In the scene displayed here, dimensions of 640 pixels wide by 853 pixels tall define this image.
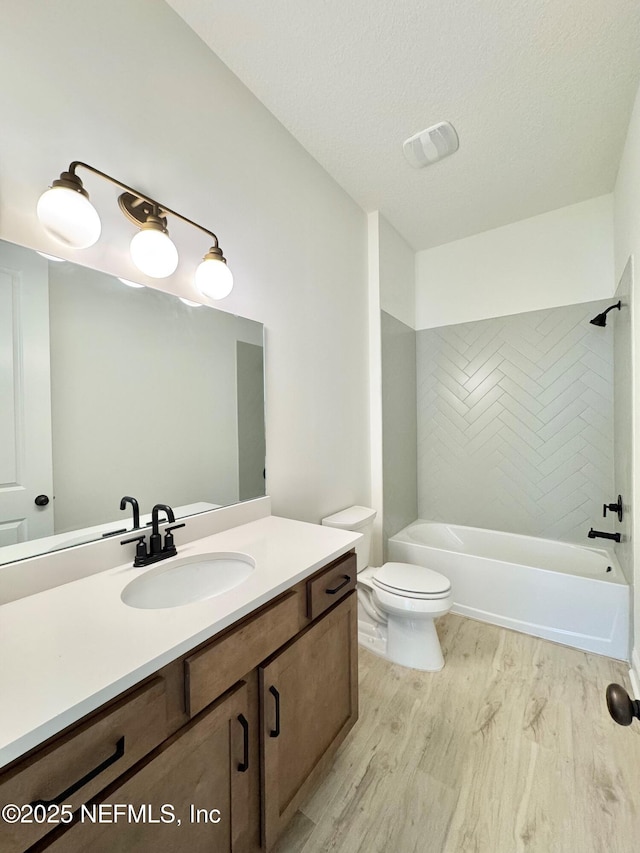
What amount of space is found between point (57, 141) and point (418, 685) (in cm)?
254

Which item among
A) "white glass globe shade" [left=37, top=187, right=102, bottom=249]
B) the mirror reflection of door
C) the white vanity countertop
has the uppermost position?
"white glass globe shade" [left=37, top=187, right=102, bottom=249]

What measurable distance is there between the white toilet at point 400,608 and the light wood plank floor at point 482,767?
0.09 metres

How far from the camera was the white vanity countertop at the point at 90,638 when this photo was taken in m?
0.54

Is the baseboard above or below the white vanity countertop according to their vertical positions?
below

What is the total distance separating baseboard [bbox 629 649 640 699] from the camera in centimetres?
168

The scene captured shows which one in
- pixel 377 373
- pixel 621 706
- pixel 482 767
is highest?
pixel 377 373

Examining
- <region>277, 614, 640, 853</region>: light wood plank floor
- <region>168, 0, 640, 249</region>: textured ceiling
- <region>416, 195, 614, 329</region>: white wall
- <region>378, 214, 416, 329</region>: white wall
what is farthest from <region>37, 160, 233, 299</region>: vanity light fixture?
<region>416, 195, 614, 329</region>: white wall

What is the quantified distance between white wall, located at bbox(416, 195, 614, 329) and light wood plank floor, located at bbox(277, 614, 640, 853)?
7.80 feet

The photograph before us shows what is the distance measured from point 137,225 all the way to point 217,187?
0.48 meters

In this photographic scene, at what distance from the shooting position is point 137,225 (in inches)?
46.9

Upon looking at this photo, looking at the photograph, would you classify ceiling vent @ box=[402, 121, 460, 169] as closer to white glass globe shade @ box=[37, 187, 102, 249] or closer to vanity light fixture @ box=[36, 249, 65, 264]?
white glass globe shade @ box=[37, 187, 102, 249]

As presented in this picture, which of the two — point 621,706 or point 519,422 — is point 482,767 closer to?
point 621,706

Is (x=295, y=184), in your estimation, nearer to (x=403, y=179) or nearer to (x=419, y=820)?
(x=403, y=179)

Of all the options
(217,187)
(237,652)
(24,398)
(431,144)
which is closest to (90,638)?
(237,652)
